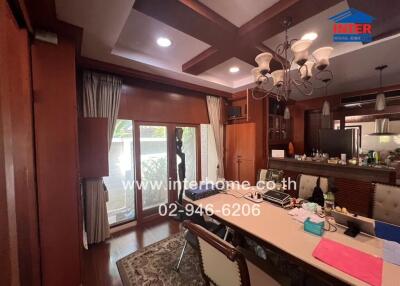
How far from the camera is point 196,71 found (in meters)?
2.82

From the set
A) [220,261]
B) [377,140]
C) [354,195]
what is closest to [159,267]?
[220,261]

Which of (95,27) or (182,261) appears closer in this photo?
(95,27)

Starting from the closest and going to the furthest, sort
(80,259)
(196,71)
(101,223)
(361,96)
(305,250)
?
1. (305,250)
2. (80,259)
3. (101,223)
4. (196,71)
5. (361,96)

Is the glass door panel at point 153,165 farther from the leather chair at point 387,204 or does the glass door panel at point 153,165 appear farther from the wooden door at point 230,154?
the leather chair at point 387,204

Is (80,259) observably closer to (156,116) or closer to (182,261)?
(182,261)

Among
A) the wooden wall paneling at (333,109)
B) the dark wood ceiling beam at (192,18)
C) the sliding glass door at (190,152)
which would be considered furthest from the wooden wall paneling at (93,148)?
the wooden wall paneling at (333,109)

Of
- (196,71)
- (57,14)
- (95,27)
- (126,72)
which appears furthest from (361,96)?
(57,14)

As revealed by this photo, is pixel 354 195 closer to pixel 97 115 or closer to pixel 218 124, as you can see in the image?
pixel 218 124

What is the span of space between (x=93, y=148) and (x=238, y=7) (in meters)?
2.28

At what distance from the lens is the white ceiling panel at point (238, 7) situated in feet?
5.08

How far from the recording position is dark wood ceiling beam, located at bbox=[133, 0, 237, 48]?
1.46 m

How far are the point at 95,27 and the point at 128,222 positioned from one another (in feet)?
9.13

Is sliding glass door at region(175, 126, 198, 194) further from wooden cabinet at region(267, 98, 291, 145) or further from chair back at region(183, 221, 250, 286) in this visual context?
chair back at region(183, 221, 250, 286)

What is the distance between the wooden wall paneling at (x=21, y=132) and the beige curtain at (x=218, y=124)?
2.98 m
